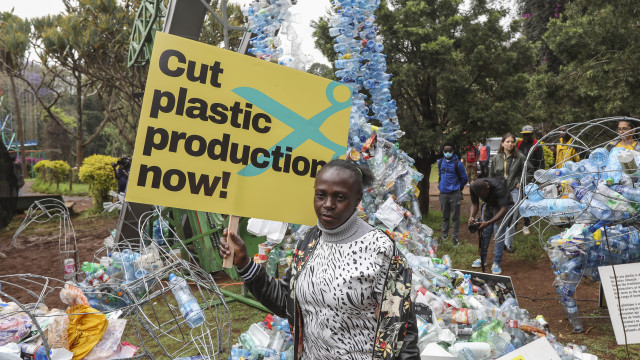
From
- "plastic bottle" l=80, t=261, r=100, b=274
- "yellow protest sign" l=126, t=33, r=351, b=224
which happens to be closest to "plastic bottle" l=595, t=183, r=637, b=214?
→ "yellow protest sign" l=126, t=33, r=351, b=224

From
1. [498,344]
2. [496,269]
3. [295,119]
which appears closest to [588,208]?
[498,344]

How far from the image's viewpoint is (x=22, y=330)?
279 centimetres

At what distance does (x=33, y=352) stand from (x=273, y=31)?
10.0 ft

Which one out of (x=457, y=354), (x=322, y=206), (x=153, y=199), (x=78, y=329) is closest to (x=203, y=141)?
(x=153, y=199)

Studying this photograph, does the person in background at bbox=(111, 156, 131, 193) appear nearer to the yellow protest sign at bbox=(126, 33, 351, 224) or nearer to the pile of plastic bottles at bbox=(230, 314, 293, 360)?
the pile of plastic bottles at bbox=(230, 314, 293, 360)

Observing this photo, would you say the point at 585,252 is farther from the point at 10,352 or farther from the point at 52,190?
the point at 52,190

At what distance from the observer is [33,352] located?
2562mm

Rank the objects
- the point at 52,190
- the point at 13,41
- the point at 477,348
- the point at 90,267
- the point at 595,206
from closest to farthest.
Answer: the point at 477,348 → the point at 595,206 → the point at 90,267 → the point at 13,41 → the point at 52,190

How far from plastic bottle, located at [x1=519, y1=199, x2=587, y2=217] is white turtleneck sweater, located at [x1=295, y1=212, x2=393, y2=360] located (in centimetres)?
258

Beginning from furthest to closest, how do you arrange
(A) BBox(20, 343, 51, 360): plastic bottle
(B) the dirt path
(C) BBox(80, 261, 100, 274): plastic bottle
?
1. (C) BBox(80, 261, 100, 274): plastic bottle
2. (B) the dirt path
3. (A) BBox(20, 343, 51, 360): plastic bottle

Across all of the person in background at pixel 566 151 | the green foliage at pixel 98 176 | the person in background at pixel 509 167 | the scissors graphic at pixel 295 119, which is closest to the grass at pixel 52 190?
the green foliage at pixel 98 176

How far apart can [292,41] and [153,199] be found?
8.38 feet

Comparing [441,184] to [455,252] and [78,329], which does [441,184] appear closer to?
[455,252]

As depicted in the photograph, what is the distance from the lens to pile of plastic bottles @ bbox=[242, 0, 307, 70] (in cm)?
415
